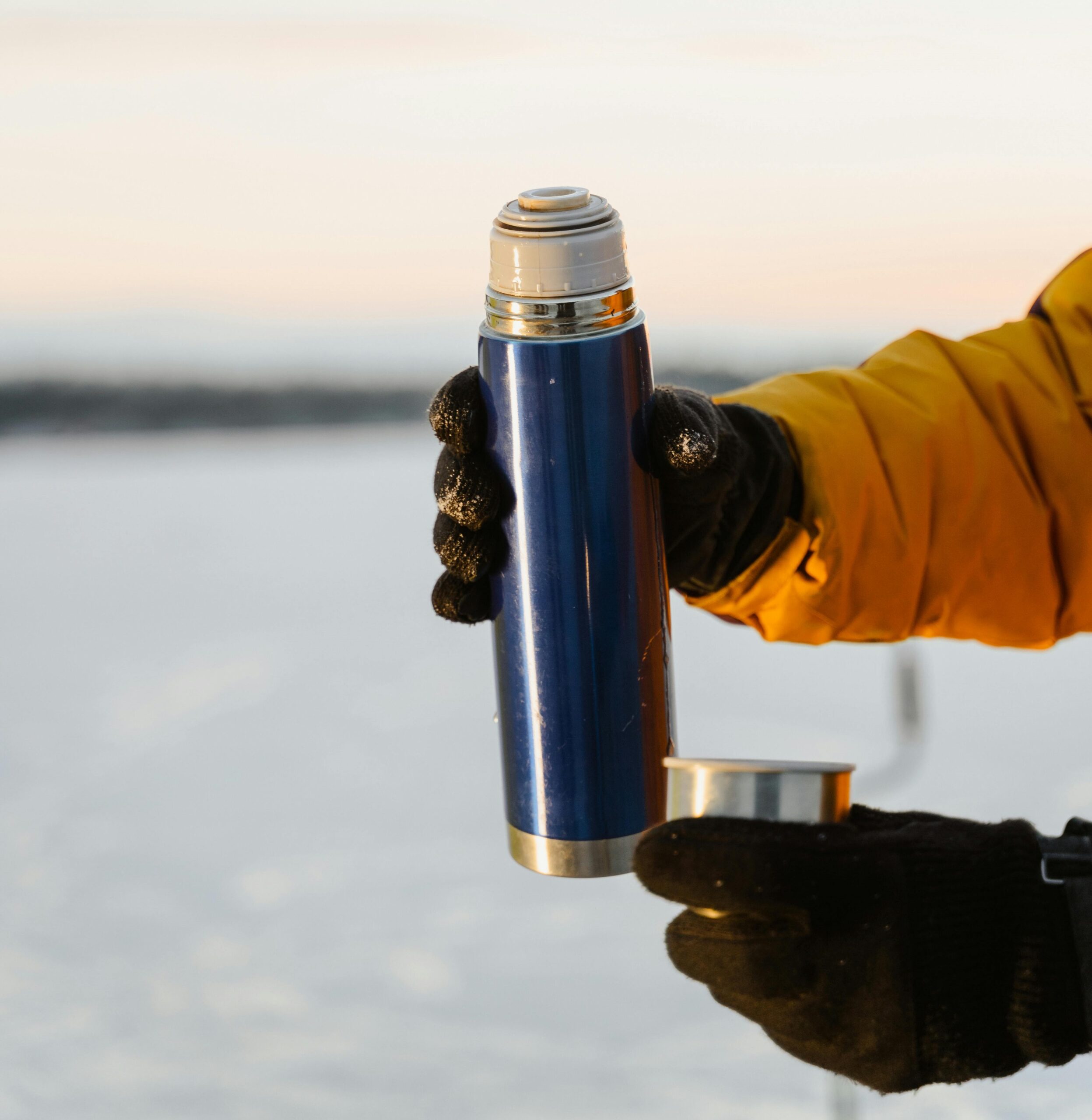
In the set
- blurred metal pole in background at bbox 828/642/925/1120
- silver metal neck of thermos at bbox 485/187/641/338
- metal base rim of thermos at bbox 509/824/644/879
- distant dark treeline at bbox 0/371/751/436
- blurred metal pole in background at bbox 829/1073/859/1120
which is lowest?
blurred metal pole in background at bbox 829/1073/859/1120

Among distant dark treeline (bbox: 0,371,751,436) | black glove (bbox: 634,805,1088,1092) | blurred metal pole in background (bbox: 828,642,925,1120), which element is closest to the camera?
black glove (bbox: 634,805,1088,1092)

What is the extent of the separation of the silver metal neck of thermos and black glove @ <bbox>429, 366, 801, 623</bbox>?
0.07 meters

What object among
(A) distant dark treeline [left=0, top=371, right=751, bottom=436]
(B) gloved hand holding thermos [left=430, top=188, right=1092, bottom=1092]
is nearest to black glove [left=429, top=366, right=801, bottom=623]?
(B) gloved hand holding thermos [left=430, top=188, right=1092, bottom=1092]

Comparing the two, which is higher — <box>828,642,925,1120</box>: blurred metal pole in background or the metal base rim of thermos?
the metal base rim of thermos

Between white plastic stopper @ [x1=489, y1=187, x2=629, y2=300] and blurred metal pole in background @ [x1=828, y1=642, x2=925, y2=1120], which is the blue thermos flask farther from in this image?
blurred metal pole in background @ [x1=828, y1=642, x2=925, y2=1120]

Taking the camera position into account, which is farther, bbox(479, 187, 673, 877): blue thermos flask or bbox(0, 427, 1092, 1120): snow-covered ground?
bbox(0, 427, 1092, 1120): snow-covered ground

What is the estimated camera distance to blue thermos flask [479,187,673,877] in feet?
2.05

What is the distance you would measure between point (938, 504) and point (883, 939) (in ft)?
1.53

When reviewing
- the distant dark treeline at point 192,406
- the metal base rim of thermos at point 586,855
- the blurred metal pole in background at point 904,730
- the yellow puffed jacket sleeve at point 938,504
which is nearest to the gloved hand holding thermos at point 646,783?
the metal base rim of thermos at point 586,855

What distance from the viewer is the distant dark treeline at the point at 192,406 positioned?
2.11m

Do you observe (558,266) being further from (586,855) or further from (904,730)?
(904,730)

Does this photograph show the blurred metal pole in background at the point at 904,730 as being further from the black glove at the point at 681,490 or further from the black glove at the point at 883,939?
the black glove at the point at 883,939

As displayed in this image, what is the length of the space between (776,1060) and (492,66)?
166 cm

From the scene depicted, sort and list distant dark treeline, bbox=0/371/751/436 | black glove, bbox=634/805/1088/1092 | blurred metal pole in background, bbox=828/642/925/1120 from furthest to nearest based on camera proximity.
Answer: distant dark treeline, bbox=0/371/751/436, blurred metal pole in background, bbox=828/642/925/1120, black glove, bbox=634/805/1088/1092
